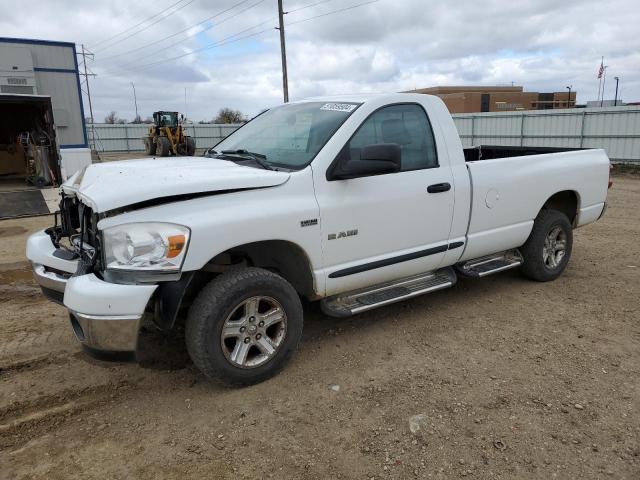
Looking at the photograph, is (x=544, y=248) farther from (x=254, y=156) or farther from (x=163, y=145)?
(x=163, y=145)

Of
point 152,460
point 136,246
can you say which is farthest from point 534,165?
point 152,460

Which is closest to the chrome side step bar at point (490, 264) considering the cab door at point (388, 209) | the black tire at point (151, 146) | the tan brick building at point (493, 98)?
the cab door at point (388, 209)

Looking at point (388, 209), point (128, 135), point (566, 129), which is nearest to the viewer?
point (388, 209)

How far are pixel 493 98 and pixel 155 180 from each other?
48.9m

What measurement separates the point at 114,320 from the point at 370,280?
190 cm

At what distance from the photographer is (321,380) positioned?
11.5 ft

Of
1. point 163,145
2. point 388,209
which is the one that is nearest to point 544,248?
point 388,209

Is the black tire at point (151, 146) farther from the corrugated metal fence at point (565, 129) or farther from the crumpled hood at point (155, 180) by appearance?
the crumpled hood at point (155, 180)

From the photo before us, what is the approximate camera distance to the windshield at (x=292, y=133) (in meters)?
3.75

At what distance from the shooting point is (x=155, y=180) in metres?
3.11

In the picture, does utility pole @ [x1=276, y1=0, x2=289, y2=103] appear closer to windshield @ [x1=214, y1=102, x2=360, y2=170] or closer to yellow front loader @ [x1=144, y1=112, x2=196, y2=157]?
yellow front loader @ [x1=144, y1=112, x2=196, y2=157]

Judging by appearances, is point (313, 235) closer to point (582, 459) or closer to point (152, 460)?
point (152, 460)

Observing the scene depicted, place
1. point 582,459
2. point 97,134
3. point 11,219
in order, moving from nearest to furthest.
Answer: point 582,459 → point 11,219 → point 97,134

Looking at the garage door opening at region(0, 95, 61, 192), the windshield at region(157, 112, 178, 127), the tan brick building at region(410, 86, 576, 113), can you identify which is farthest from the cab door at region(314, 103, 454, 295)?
the tan brick building at region(410, 86, 576, 113)
